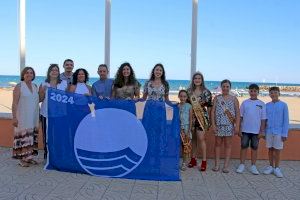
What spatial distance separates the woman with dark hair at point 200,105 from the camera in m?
6.27

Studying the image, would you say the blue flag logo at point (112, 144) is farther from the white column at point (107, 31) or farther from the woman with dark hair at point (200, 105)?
the white column at point (107, 31)

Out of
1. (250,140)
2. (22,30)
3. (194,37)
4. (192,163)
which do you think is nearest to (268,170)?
(250,140)

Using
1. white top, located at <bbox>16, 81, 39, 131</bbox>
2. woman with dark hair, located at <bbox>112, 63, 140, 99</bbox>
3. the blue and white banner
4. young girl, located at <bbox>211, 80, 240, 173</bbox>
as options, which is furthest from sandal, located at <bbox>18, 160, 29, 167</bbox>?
young girl, located at <bbox>211, 80, 240, 173</bbox>

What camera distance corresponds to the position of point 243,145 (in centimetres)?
630

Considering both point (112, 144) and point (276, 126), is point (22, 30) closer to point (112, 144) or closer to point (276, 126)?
point (112, 144)

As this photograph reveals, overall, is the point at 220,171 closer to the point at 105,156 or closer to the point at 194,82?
the point at 194,82

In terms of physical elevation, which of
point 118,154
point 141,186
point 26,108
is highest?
point 26,108

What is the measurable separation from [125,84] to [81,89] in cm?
72

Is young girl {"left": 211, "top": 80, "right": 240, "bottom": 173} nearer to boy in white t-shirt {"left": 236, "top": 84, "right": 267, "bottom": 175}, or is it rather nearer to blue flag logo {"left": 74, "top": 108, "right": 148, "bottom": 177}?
boy in white t-shirt {"left": 236, "top": 84, "right": 267, "bottom": 175}

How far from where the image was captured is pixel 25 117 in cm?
622

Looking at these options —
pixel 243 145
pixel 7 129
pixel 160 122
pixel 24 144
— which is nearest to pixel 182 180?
pixel 160 122

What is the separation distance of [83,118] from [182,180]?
5.78 feet

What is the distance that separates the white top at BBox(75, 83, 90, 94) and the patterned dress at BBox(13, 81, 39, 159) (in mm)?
757

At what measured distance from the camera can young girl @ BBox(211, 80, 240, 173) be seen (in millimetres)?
6191
